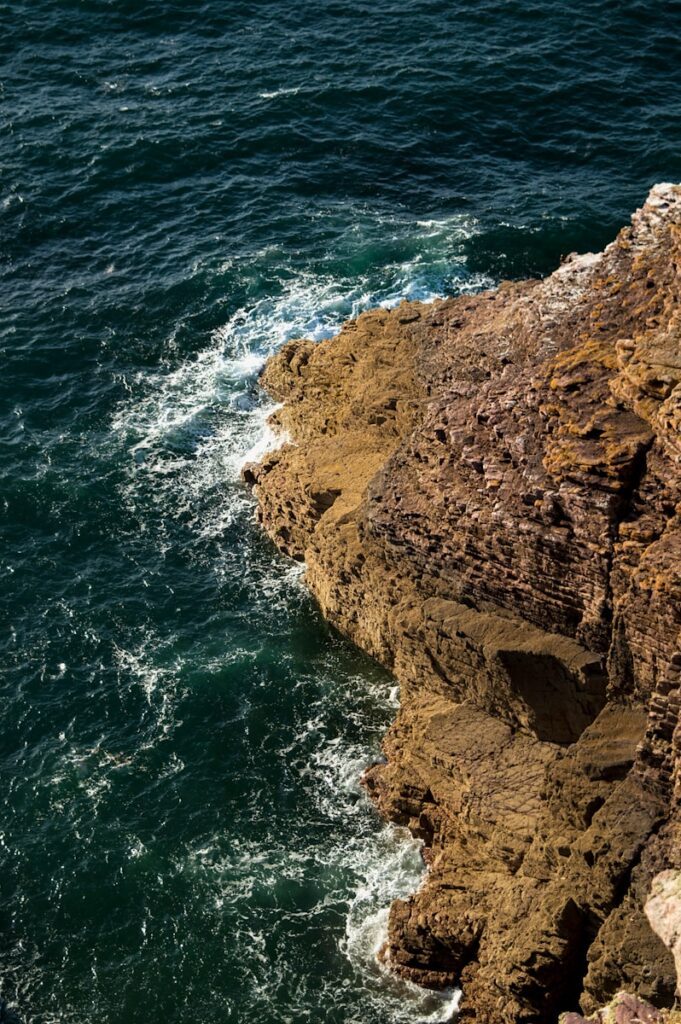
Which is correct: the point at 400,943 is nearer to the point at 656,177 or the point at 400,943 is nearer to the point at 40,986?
the point at 40,986

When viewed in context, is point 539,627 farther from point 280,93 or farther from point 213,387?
point 280,93

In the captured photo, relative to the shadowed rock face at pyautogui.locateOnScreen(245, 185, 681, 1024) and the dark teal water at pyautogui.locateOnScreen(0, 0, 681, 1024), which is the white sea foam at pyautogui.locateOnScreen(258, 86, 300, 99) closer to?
the dark teal water at pyautogui.locateOnScreen(0, 0, 681, 1024)

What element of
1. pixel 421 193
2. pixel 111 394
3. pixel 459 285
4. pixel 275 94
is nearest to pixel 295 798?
pixel 111 394

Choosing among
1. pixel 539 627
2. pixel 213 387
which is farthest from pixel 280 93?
pixel 539 627

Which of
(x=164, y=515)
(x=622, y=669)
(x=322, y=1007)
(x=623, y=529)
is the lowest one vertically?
(x=322, y=1007)

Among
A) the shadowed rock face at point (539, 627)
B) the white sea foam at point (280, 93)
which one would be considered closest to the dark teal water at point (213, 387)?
the white sea foam at point (280, 93)

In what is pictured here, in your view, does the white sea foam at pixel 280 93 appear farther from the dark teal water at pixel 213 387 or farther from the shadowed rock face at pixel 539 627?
the shadowed rock face at pixel 539 627
